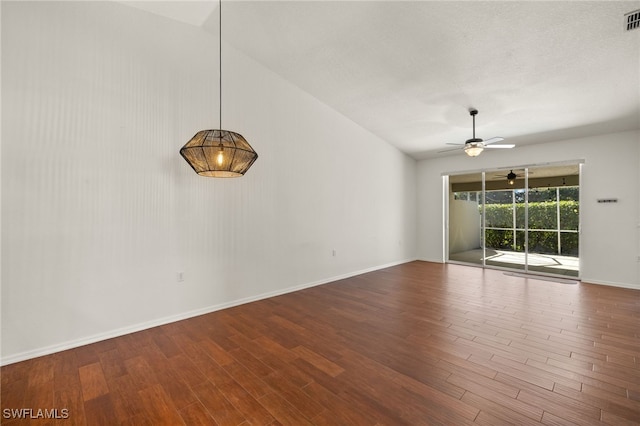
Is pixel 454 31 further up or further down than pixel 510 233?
further up

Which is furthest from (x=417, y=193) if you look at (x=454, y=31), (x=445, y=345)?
(x=445, y=345)

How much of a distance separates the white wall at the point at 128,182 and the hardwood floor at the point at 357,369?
18.0 inches

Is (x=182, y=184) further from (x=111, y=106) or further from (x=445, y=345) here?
(x=445, y=345)

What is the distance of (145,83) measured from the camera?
134 inches

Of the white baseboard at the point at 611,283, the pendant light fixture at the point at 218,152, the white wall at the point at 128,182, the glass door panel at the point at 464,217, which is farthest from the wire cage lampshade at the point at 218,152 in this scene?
the white baseboard at the point at 611,283

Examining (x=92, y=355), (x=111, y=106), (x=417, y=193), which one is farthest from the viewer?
(x=417, y=193)

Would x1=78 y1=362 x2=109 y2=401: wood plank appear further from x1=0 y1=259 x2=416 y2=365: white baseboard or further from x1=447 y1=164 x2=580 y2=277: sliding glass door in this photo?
x1=447 y1=164 x2=580 y2=277: sliding glass door

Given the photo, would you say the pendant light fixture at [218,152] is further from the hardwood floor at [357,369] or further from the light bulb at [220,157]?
the hardwood floor at [357,369]

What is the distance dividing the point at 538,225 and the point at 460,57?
543 cm

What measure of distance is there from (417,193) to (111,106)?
7.37 metres

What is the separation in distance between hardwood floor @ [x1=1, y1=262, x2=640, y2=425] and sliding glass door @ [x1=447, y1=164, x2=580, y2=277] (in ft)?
9.45

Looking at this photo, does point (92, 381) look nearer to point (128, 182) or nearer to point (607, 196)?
point (128, 182)

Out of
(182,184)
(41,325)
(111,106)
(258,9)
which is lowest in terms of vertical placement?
(41,325)

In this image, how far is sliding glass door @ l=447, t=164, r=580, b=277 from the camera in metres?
6.34
